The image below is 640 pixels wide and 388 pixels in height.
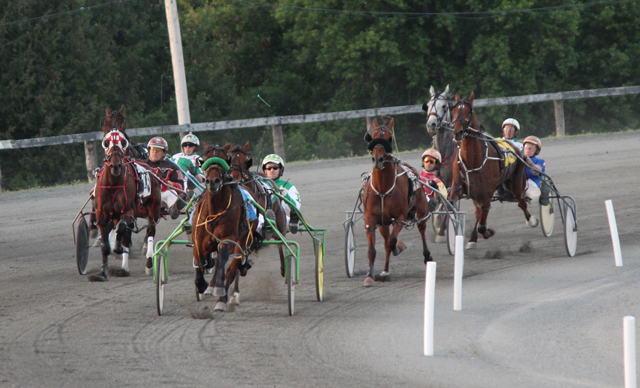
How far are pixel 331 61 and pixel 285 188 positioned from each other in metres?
22.5

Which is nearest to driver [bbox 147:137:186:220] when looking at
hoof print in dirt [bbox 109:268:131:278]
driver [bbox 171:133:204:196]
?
driver [bbox 171:133:204:196]

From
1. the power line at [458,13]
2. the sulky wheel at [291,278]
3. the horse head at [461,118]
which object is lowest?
the sulky wheel at [291,278]

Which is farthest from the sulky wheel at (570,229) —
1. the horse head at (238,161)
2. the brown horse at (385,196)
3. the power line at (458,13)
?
the power line at (458,13)

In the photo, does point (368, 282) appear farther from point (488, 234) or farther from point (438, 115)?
point (438, 115)

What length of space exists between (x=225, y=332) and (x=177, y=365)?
43.2 inches

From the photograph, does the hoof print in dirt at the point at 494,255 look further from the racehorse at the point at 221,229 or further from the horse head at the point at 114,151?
the horse head at the point at 114,151

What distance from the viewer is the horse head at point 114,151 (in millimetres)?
10047

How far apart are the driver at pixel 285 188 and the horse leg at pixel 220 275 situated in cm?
187

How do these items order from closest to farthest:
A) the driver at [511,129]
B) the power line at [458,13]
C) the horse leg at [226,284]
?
the horse leg at [226,284], the driver at [511,129], the power line at [458,13]

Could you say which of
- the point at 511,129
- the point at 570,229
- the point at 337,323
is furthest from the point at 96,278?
the point at 511,129

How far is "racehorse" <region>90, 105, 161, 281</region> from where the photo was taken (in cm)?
1021

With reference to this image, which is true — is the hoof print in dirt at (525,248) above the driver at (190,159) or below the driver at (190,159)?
below

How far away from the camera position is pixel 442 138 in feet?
44.0

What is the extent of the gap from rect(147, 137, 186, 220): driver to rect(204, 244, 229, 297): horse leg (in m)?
3.52
